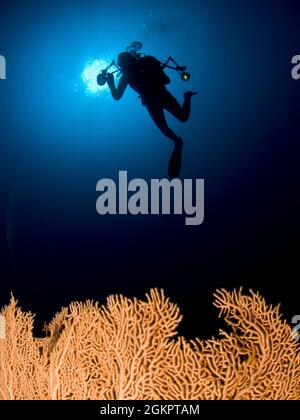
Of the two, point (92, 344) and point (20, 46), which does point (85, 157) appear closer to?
point (20, 46)

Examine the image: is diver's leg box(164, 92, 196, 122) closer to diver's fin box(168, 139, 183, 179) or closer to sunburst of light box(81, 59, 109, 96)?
diver's fin box(168, 139, 183, 179)

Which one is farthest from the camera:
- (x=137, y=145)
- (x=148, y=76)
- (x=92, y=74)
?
(x=137, y=145)

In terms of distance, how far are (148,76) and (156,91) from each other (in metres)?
0.33

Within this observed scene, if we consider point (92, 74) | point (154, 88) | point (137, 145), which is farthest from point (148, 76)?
point (137, 145)

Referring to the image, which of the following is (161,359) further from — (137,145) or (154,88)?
(137,145)

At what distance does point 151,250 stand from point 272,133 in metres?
13.3

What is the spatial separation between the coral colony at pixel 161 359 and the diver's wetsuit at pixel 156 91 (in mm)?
3600

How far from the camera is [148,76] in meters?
6.53

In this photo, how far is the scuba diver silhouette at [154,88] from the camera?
5931mm

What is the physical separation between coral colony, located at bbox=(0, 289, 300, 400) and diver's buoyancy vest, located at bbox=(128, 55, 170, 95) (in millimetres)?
4481

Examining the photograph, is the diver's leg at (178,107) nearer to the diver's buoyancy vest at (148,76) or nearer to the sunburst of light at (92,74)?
the diver's buoyancy vest at (148,76)

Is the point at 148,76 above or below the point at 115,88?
above

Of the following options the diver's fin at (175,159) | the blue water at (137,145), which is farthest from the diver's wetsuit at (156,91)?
the blue water at (137,145)

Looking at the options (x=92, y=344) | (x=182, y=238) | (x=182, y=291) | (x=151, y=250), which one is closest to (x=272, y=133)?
(x=182, y=238)
